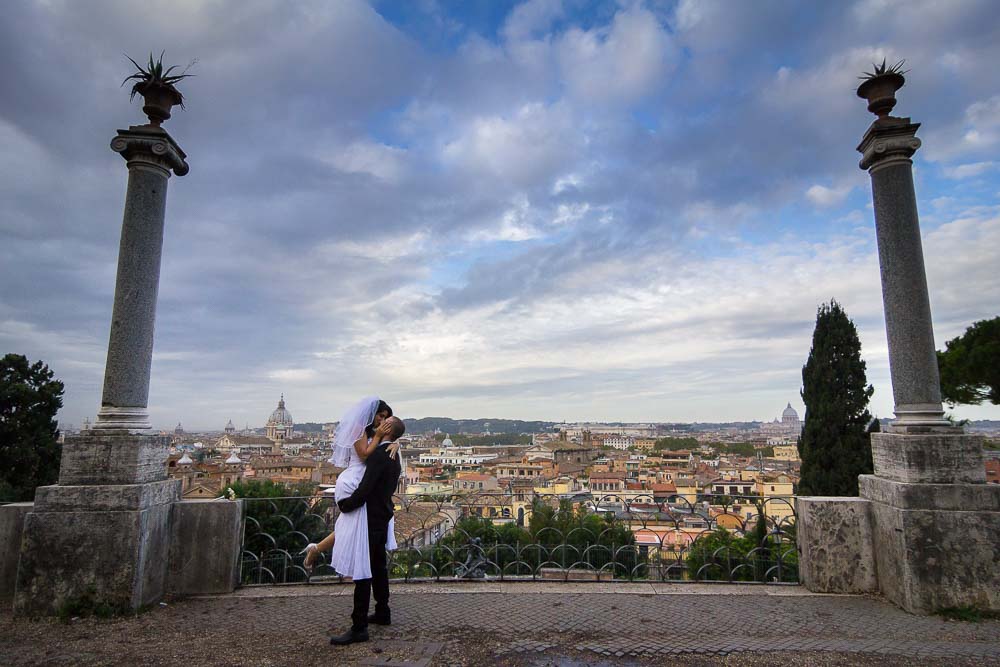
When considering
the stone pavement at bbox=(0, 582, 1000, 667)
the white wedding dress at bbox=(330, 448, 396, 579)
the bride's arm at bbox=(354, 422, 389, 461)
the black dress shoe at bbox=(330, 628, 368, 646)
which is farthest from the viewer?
the bride's arm at bbox=(354, 422, 389, 461)

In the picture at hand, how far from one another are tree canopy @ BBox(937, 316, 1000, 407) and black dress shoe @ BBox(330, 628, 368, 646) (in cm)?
1848

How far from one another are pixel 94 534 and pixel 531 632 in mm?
3493

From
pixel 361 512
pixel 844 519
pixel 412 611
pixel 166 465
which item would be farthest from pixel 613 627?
pixel 166 465

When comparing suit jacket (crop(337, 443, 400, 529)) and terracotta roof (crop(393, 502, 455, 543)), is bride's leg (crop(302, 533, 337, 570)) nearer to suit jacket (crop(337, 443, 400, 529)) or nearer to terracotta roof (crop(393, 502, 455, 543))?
suit jacket (crop(337, 443, 400, 529))

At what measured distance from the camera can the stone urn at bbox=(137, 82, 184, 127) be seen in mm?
5168

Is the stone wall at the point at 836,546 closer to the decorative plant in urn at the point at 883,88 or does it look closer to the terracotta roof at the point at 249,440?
the decorative plant in urn at the point at 883,88

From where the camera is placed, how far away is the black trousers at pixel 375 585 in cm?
372

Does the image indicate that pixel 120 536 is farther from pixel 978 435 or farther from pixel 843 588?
pixel 978 435

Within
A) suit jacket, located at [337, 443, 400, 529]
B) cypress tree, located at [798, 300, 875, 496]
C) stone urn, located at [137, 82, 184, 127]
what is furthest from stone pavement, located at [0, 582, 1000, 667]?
cypress tree, located at [798, 300, 875, 496]

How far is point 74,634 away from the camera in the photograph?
389 centimetres

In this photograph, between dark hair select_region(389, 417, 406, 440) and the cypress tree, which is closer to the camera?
dark hair select_region(389, 417, 406, 440)

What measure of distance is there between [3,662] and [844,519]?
6.34m

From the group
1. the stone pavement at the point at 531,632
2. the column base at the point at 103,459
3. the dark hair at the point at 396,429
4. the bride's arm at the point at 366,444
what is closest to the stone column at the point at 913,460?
the stone pavement at the point at 531,632

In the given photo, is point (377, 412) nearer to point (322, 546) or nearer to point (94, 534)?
point (322, 546)
